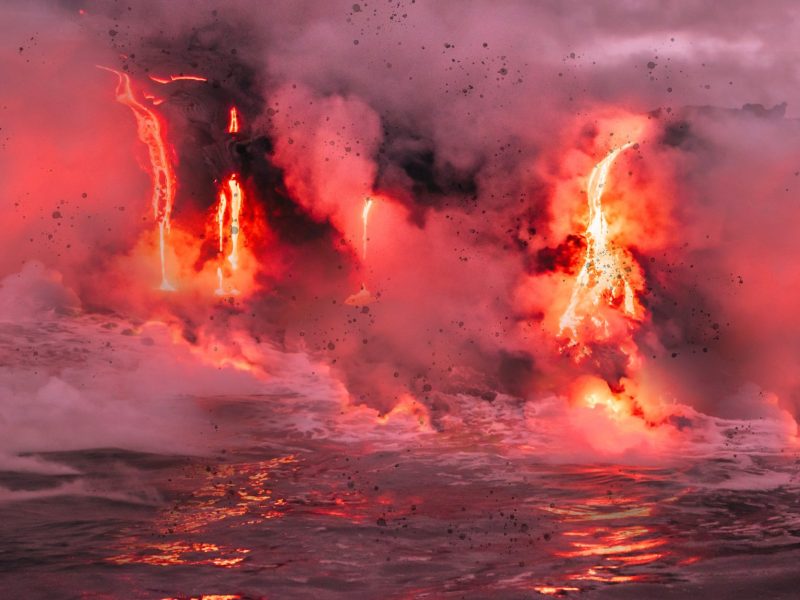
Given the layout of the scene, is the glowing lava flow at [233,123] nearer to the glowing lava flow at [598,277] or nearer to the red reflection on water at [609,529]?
the glowing lava flow at [598,277]

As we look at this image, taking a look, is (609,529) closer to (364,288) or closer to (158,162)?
(364,288)

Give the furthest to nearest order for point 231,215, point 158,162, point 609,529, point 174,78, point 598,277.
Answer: point 231,215 → point 158,162 → point 174,78 → point 598,277 → point 609,529

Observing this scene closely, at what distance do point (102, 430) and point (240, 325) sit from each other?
2.14m

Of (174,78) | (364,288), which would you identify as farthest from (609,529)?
(174,78)

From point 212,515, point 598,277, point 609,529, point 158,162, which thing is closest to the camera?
point 609,529

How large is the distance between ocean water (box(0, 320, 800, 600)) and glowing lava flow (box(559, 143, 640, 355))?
57.2 inches

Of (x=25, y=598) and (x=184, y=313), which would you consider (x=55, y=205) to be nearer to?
(x=184, y=313)

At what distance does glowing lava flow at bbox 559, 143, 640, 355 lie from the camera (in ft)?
42.8

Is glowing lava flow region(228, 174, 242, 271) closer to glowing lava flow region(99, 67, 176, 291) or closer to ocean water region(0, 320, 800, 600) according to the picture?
glowing lava flow region(99, 67, 176, 291)

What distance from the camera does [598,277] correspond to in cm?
1316

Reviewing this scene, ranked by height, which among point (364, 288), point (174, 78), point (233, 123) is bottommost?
point (364, 288)

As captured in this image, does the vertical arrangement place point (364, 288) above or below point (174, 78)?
below

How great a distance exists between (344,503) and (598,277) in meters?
4.69

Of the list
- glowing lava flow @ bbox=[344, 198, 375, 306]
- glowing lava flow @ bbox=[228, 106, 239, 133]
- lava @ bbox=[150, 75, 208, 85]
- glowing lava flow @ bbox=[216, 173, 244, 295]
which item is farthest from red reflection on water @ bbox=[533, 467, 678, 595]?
lava @ bbox=[150, 75, 208, 85]
